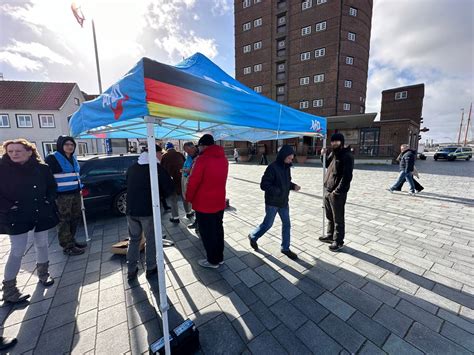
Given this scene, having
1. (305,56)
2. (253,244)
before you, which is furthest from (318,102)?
(253,244)

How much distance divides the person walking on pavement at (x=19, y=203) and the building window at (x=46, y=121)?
24.8 meters

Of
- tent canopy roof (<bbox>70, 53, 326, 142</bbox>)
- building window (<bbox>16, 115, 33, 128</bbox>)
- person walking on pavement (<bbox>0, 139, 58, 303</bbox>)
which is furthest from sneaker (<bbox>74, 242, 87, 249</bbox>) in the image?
building window (<bbox>16, 115, 33, 128</bbox>)

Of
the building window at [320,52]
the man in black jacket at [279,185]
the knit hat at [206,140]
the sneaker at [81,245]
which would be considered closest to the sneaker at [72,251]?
the sneaker at [81,245]

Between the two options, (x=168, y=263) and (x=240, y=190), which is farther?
(x=240, y=190)

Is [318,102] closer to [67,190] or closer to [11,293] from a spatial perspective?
[67,190]

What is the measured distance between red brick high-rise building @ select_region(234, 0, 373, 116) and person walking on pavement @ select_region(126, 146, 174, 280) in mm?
24661

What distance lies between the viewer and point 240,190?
8.23m

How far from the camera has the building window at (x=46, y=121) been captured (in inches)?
776

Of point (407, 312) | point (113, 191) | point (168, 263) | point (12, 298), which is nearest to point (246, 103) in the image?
point (168, 263)

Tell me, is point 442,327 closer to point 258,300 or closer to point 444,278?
point 444,278

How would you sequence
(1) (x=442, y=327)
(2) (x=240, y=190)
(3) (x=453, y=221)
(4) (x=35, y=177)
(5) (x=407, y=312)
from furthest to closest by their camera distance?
(2) (x=240, y=190) → (3) (x=453, y=221) → (4) (x=35, y=177) → (5) (x=407, y=312) → (1) (x=442, y=327)

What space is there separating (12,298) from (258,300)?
9.34 ft

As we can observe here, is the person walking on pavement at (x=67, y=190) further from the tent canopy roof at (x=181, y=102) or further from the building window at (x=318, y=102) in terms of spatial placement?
the building window at (x=318, y=102)

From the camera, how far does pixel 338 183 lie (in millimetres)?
3189
